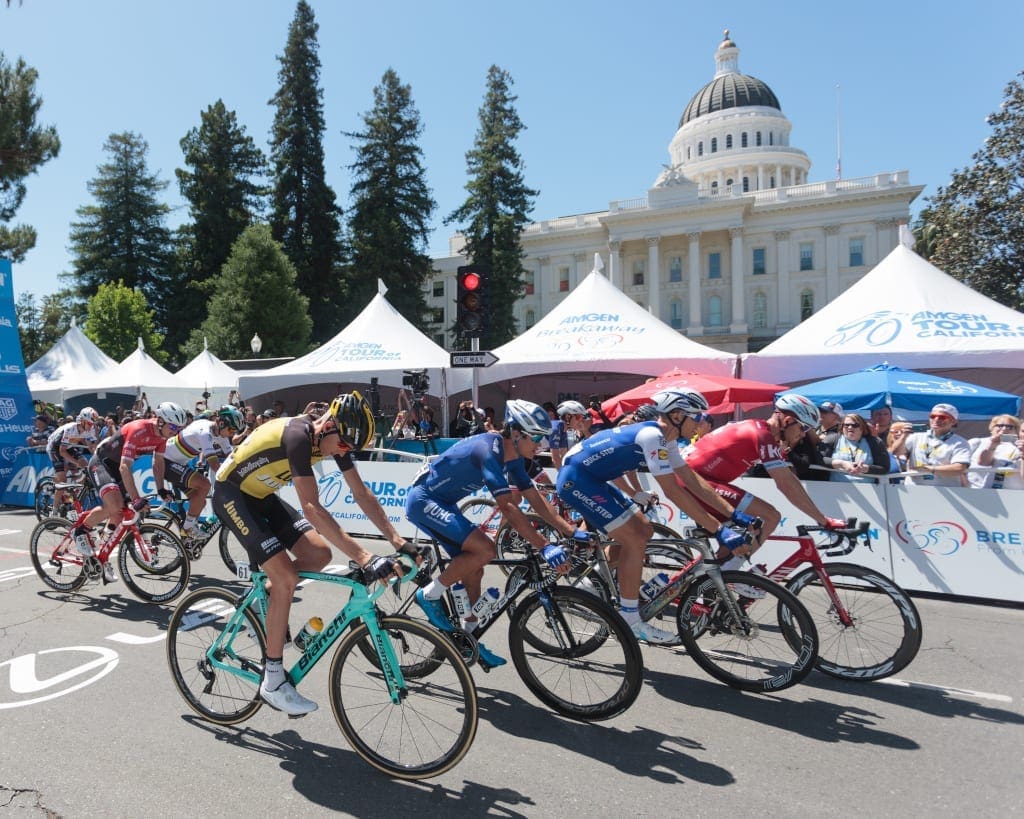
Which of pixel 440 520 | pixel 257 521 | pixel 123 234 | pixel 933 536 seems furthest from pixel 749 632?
pixel 123 234

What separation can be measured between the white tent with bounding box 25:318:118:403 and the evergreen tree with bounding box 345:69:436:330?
874 inches

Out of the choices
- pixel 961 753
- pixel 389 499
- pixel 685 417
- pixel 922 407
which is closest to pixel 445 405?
pixel 389 499

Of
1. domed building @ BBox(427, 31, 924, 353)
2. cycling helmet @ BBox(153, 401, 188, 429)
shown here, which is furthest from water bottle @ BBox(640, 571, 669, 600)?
domed building @ BBox(427, 31, 924, 353)

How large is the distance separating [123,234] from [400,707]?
57379 mm

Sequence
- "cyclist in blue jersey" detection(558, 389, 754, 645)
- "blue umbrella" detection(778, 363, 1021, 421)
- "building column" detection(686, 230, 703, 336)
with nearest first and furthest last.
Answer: "cyclist in blue jersey" detection(558, 389, 754, 645) < "blue umbrella" detection(778, 363, 1021, 421) < "building column" detection(686, 230, 703, 336)

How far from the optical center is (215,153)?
1898 inches

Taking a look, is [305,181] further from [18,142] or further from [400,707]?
[400,707]

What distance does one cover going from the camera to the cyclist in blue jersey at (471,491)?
4324 mm

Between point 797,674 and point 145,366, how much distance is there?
2593cm

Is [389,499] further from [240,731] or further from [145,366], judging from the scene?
[145,366]

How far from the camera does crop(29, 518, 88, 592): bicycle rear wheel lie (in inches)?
269

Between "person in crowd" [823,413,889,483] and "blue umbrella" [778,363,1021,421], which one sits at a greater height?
"blue umbrella" [778,363,1021,421]

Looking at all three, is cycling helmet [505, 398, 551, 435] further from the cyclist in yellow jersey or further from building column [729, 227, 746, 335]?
building column [729, 227, 746, 335]

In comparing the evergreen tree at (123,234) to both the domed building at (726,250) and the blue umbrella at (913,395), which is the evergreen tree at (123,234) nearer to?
the domed building at (726,250)
